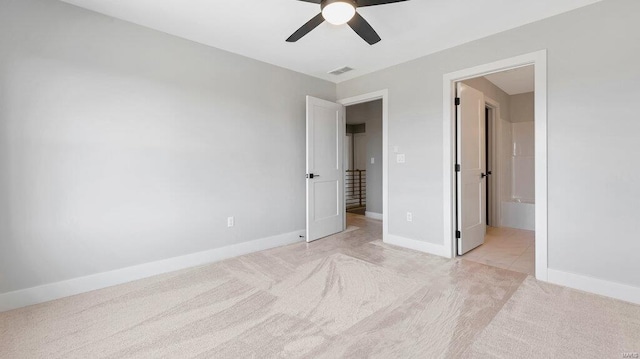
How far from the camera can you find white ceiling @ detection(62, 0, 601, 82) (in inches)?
91.5

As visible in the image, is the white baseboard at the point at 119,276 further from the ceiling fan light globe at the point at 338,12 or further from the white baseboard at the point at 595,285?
the white baseboard at the point at 595,285

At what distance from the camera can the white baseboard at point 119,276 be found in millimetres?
2152

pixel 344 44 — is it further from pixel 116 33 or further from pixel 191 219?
pixel 191 219

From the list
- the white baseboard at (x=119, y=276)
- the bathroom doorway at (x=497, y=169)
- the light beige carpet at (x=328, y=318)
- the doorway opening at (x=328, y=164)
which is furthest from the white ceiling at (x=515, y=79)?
the white baseboard at (x=119, y=276)

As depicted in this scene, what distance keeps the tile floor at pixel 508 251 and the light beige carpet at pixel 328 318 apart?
27 centimetres

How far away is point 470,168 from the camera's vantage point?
3.45 meters

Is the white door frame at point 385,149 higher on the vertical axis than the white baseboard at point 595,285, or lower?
higher

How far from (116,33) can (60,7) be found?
1.26 ft

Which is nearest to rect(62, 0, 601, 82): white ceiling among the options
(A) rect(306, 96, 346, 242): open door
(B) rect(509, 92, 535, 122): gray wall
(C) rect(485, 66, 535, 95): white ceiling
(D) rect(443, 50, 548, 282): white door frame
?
(D) rect(443, 50, 548, 282): white door frame

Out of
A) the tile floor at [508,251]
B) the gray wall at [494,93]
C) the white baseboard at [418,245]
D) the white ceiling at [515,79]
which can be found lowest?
the tile floor at [508,251]

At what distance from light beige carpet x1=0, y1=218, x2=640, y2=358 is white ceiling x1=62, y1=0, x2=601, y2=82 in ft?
8.00

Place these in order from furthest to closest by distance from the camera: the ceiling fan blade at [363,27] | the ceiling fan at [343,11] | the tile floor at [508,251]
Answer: the tile floor at [508,251] < the ceiling fan blade at [363,27] < the ceiling fan at [343,11]

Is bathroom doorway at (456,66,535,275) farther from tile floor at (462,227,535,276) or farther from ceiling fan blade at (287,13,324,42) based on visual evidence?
ceiling fan blade at (287,13,324,42)

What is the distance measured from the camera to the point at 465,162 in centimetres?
334
